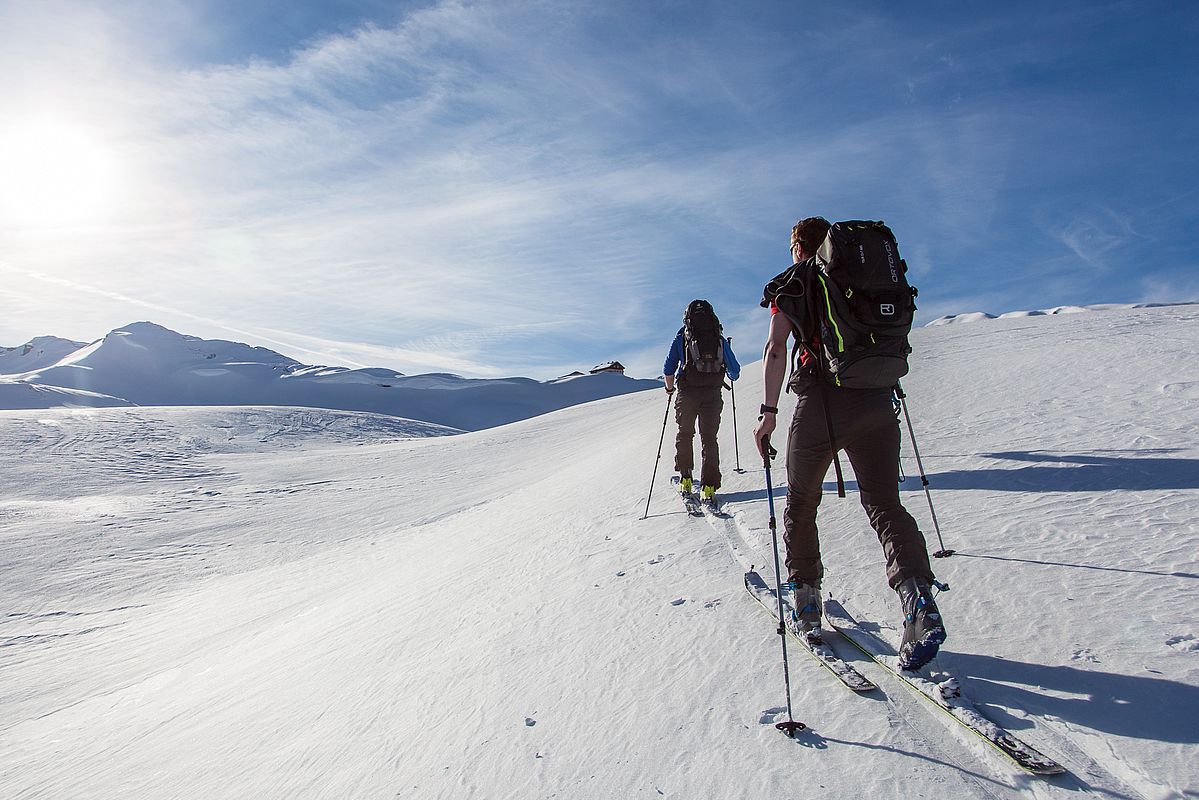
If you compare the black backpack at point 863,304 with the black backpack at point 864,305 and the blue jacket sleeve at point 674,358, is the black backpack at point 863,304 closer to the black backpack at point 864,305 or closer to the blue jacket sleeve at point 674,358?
the black backpack at point 864,305

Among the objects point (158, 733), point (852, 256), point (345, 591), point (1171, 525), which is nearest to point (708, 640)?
point (852, 256)

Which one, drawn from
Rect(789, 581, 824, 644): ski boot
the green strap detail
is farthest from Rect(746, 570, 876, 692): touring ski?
the green strap detail

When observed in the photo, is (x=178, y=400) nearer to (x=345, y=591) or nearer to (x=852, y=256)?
(x=345, y=591)

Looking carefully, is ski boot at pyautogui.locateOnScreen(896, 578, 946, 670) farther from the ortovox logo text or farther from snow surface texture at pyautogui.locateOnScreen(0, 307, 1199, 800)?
the ortovox logo text

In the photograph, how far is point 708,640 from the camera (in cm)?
309

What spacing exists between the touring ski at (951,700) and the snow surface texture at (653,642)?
0.18 ft

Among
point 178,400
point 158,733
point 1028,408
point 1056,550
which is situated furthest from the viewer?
point 178,400

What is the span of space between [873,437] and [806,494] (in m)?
0.41

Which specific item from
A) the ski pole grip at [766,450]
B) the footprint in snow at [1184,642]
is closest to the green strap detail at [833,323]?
the ski pole grip at [766,450]

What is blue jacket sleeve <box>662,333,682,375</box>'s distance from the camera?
658 centimetres

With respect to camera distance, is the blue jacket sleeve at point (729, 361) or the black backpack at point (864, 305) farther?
the blue jacket sleeve at point (729, 361)

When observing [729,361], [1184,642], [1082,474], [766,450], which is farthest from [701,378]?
[1184,642]

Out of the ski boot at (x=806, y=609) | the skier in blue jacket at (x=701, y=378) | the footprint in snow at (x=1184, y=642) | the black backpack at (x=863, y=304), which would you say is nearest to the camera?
the footprint in snow at (x=1184, y=642)

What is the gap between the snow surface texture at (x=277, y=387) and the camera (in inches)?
2509
